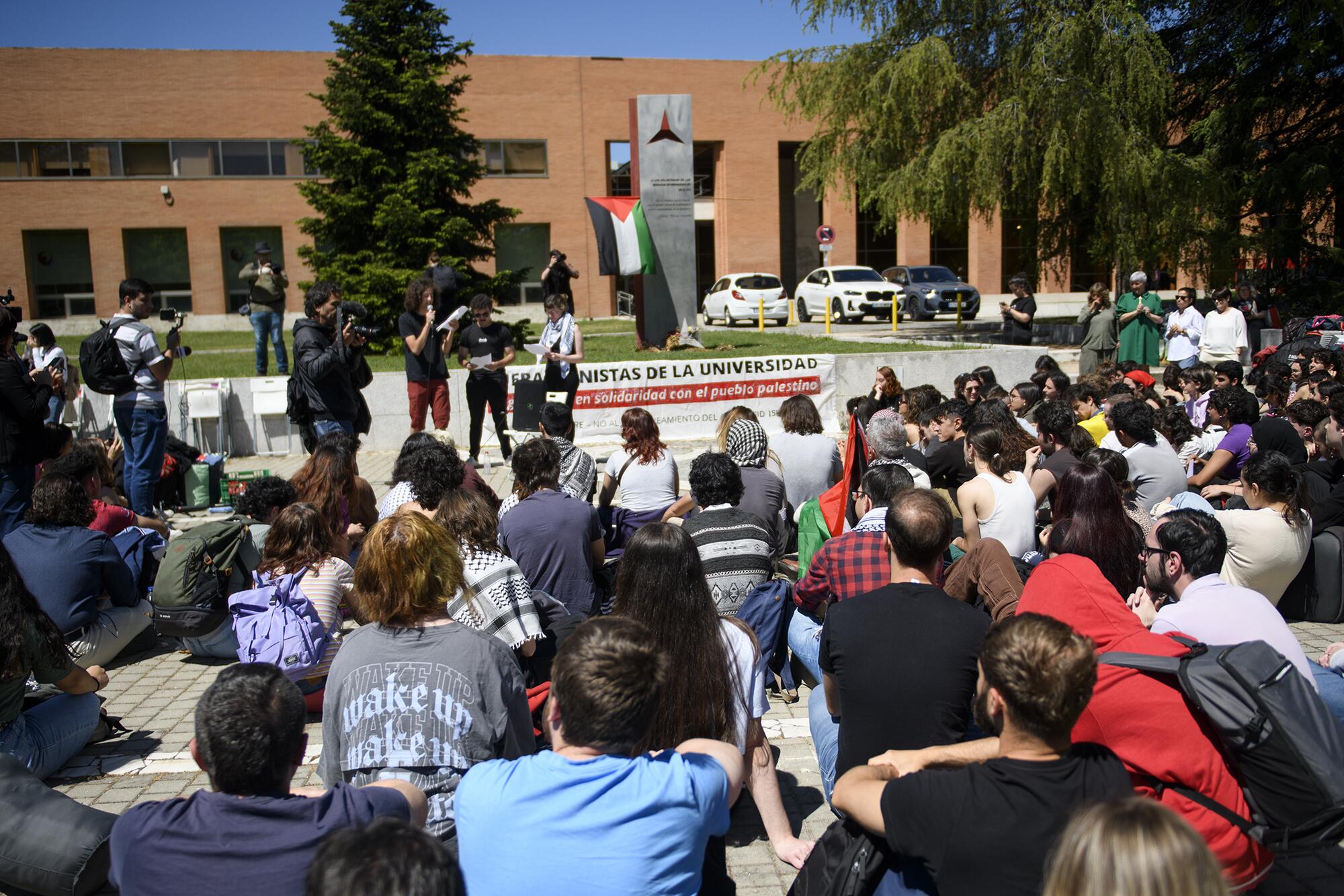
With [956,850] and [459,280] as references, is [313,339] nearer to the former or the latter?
[956,850]

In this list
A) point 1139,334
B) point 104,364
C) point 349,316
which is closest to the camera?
point 104,364

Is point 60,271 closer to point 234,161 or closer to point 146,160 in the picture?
point 146,160

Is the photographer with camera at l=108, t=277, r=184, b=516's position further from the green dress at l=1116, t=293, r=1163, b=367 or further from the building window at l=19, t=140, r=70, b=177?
the building window at l=19, t=140, r=70, b=177

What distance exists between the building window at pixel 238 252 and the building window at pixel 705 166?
16.8 m

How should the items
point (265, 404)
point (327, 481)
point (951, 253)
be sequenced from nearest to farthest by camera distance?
point (327, 481), point (265, 404), point (951, 253)

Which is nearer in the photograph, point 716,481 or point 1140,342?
point 716,481

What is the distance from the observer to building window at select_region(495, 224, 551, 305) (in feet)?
132

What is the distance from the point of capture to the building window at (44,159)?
3631 centimetres

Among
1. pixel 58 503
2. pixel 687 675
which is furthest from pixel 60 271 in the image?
pixel 687 675

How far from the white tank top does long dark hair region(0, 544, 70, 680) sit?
4494mm

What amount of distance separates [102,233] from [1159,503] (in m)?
40.0

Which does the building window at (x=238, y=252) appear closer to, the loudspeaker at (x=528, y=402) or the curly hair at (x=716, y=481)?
the loudspeaker at (x=528, y=402)

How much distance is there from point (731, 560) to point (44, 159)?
4060cm

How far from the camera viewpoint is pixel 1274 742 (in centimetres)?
278
